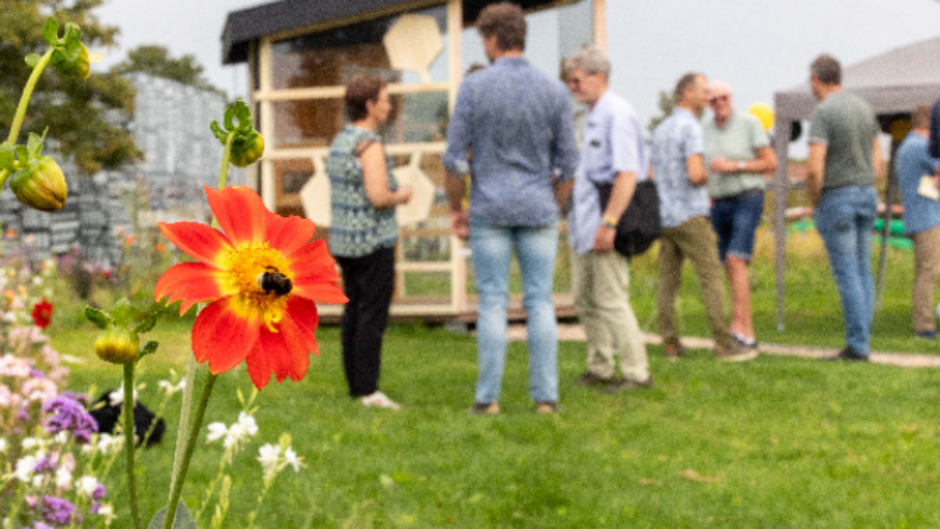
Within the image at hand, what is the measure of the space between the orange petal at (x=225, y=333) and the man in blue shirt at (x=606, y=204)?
4024mm

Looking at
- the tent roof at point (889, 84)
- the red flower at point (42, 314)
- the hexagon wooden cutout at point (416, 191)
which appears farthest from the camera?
the hexagon wooden cutout at point (416, 191)

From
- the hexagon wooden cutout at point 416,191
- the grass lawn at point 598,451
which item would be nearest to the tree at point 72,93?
the hexagon wooden cutout at point 416,191

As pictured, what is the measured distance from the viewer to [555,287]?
9.39 meters

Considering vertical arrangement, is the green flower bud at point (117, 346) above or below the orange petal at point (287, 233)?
below

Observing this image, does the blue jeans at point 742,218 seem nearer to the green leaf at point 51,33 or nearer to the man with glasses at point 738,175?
the man with glasses at point 738,175

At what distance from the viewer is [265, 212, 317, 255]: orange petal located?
0.74 m

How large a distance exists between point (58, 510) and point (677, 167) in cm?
454

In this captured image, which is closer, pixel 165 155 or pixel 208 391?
pixel 208 391

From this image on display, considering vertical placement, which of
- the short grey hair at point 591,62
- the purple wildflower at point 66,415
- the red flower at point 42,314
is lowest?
the red flower at point 42,314

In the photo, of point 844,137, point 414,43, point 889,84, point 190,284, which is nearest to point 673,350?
point 844,137

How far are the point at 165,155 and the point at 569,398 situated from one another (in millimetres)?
12364

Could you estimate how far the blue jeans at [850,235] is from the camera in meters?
5.95

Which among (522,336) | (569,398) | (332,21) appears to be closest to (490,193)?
(569,398)

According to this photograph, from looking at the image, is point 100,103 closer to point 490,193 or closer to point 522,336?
point 522,336
